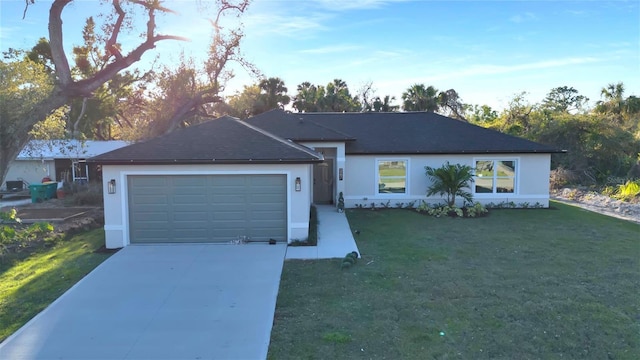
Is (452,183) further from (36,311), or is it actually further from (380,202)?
(36,311)

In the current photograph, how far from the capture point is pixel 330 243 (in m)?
10.7

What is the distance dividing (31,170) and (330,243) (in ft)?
87.6

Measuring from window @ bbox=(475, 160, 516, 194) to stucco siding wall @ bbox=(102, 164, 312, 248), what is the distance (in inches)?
373

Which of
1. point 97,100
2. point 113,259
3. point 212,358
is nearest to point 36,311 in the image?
point 113,259

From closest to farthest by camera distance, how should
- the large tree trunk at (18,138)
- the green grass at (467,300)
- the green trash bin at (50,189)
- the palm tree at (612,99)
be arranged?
the green grass at (467,300), the large tree trunk at (18,138), the green trash bin at (50,189), the palm tree at (612,99)

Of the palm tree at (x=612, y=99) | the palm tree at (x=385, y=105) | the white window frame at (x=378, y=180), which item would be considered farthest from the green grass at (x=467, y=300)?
the palm tree at (x=385, y=105)

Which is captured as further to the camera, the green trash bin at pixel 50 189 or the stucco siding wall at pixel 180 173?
the green trash bin at pixel 50 189

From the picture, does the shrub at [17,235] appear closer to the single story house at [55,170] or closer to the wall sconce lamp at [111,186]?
the wall sconce lamp at [111,186]

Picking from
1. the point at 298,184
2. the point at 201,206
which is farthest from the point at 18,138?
the point at 298,184

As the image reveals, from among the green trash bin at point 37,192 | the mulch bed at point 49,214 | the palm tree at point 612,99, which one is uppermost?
the palm tree at point 612,99

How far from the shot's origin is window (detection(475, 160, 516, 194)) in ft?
55.1

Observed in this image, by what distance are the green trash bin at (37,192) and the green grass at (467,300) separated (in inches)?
743

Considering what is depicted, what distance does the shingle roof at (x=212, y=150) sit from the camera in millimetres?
10422

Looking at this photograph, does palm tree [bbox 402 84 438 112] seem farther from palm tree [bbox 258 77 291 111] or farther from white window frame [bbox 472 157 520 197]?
white window frame [bbox 472 157 520 197]
